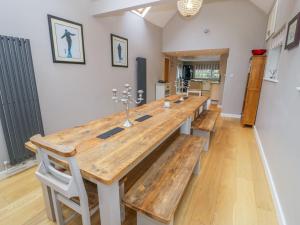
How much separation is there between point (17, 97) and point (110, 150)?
63.3 inches

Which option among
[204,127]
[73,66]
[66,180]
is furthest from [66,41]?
[204,127]

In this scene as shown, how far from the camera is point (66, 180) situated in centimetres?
103

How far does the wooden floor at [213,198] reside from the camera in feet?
4.72

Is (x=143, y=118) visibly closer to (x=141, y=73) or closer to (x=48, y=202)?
(x=48, y=202)

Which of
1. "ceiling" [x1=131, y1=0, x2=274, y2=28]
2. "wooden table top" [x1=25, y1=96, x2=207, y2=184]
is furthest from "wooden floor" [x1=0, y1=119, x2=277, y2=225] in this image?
"ceiling" [x1=131, y1=0, x2=274, y2=28]

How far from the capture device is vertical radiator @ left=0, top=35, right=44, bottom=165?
181 cm

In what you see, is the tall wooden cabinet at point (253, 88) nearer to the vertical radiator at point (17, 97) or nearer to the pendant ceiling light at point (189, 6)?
the pendant ceiling light at point (189, 6)

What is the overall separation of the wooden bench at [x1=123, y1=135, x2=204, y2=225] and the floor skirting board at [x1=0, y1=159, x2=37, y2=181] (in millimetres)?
1822

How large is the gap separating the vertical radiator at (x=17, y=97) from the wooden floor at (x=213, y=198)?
1.50 feet

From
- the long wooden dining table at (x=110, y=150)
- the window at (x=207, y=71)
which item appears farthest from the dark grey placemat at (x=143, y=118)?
the window at (x=207, y=71)

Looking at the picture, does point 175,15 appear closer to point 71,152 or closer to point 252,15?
point 252,15

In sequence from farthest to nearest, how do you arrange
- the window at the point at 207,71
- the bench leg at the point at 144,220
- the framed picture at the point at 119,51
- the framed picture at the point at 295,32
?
1. the window at the point at 207,71
2. the framed picture at the point at 119,51
3. the framed picture at the point at 295,32
4. the bench leg at the point at 144,220

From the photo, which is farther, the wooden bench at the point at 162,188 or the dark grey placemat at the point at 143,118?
the dark grey placemat at the point at 143,118

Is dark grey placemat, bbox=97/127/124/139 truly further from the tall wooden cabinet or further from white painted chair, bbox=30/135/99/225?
the tall wooden cabinet
